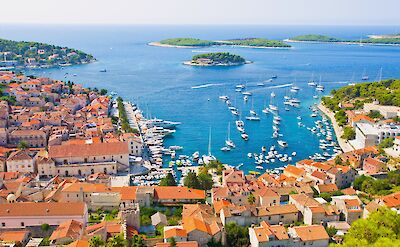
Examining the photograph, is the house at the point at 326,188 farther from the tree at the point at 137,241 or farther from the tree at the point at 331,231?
the tree at the point at 137,241

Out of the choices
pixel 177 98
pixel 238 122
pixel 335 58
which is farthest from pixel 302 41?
pixel 238 122

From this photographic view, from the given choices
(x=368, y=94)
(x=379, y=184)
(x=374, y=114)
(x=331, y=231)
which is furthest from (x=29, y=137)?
(x=368, y=94)

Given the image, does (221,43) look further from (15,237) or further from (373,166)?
(15,237)

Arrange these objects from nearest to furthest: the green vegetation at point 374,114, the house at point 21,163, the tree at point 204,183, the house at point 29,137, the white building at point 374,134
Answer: the tree at point 204,183, the house at point 21,163, the house at point 29,137, the white building at point 374,134, the green vegetation at point 374,114

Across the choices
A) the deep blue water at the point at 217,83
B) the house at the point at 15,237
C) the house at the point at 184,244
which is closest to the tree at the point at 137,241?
the house at the point at 184,244

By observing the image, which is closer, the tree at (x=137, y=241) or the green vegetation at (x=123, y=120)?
the tree at (x=137, y=241)

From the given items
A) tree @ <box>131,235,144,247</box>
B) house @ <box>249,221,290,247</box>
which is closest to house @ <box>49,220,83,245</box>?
tree @ <box>131,235,144,247</box>

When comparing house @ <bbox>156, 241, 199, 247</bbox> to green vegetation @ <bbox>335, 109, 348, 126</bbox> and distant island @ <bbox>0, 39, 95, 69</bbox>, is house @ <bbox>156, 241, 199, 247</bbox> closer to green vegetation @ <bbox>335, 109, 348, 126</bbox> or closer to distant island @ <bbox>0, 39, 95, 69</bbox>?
green vegetation @ <bbox>335, 109, 348, 126</bbox>

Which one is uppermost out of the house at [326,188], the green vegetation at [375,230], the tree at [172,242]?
the green vegetation at [375,230]
